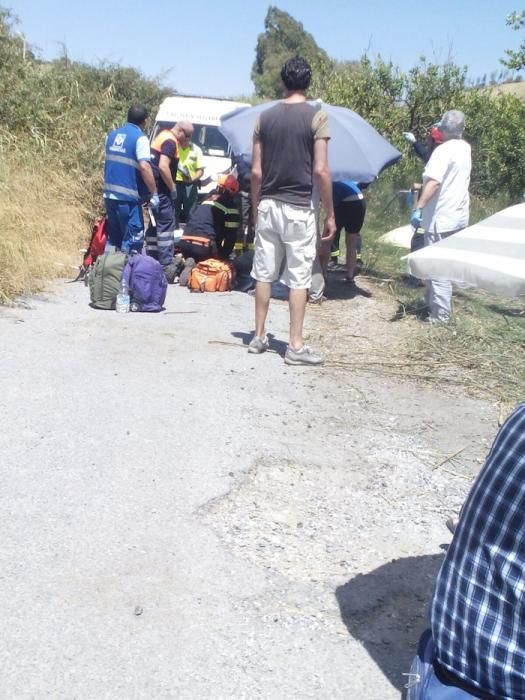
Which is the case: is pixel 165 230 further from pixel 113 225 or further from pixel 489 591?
pixel 489 591

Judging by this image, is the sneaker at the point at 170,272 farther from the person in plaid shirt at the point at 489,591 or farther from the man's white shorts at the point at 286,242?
the person in plaid shirt at the point at 489,591

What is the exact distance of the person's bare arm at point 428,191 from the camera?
7504 millimetres

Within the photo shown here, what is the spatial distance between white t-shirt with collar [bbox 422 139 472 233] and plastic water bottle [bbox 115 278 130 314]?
109 inches

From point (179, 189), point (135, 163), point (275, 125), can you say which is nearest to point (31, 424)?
point (275, 125)

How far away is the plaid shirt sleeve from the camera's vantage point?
2176 millimetres

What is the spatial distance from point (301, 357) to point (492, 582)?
4213mm

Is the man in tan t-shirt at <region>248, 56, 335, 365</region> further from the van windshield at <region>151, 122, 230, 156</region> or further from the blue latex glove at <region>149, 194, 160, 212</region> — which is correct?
the van windshield at <region>151, 122, 230, 156</region>

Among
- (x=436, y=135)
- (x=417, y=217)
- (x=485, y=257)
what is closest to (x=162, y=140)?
(x=436, y=135)

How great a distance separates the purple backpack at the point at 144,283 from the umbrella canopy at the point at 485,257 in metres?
5.19

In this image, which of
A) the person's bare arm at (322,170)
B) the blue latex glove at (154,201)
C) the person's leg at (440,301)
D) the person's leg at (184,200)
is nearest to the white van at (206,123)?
the person's leg at (184,200)

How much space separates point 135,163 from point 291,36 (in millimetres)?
47996

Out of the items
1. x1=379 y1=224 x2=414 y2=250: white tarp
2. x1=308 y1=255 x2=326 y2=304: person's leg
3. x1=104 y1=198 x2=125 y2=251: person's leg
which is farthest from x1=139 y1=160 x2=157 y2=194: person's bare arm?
x1=379 y1=224 x2=414 y2=250: white tarp

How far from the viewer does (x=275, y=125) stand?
623cm

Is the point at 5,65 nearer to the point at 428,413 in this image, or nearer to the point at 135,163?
the point at 135,163
